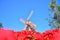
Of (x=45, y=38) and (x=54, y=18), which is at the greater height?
(x=54, y=18)

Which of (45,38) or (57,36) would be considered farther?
(45,38)

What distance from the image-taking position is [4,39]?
1975 millimetres

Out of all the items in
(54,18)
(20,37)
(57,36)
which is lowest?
(57,36)

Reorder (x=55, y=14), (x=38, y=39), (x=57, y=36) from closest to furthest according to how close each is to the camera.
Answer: (x=57, y=36), (x=38, y=39), (x=55, y=14)

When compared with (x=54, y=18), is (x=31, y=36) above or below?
below

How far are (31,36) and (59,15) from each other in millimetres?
32624

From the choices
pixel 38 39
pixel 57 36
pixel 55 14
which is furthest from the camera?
pixel 55 14

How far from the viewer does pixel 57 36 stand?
1.96 metres

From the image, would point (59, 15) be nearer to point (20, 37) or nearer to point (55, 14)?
point (55, 14)

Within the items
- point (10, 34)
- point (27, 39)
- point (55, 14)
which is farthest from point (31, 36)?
point (55, 14)

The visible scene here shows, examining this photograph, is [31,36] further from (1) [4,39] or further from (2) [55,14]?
(2) [55,14]

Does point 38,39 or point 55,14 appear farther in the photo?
point 55,14

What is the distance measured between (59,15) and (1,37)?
32.8m

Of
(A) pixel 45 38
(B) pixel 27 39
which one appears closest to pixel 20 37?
(B) pixel 27 39
